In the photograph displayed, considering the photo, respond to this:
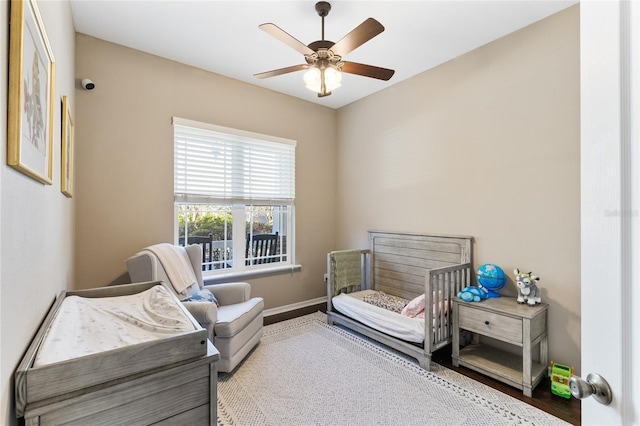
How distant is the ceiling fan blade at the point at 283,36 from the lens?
1.88m

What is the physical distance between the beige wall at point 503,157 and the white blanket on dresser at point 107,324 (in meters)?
2.61

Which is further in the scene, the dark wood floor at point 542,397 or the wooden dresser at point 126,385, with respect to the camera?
the dark wood floor at point 542,397

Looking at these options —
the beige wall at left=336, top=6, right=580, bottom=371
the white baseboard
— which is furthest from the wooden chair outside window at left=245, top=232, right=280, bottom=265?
the beige wall at left=336, top=6, right=580, bottom=371

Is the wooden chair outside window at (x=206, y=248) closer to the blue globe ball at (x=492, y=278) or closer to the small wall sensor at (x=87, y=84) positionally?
the small wall sensor at (x=87, y=84)

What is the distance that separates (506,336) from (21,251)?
9.12 feet

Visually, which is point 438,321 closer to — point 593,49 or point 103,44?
point 593,49

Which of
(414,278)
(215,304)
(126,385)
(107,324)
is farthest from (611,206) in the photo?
(414,278)

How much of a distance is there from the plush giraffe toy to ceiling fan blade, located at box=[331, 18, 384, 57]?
2.13 m

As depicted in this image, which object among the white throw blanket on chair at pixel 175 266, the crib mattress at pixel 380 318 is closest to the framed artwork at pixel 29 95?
the white throw blanket on chair at pixel 175 266

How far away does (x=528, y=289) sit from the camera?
239 centimetres

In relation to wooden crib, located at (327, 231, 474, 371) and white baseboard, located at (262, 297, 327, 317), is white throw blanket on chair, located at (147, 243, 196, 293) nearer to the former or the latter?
white baseboard, located at (262, 297, 327, 317)

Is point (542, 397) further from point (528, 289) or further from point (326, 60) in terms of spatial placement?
point (326, 60)

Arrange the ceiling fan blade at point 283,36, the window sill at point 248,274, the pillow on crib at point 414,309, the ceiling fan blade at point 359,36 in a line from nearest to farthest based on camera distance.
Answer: the ceiling fan blade at point 359,36
the ceiling fan blade at point 283,36
the pillow on crib at point 414,309
the window sill at point 248,274

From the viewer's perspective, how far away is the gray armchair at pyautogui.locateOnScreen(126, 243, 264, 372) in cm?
232
